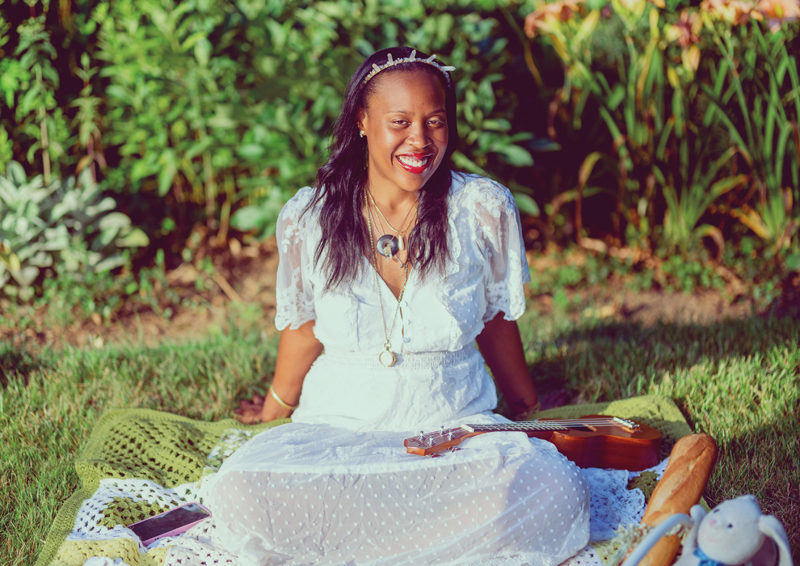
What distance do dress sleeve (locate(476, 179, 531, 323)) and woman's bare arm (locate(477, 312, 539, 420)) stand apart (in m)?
0.12

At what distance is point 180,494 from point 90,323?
1912 millimetres

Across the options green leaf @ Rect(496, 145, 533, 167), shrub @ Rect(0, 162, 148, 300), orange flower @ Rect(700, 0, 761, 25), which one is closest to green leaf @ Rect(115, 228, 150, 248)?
shrub @ Rect(0, 162, 148, 300)

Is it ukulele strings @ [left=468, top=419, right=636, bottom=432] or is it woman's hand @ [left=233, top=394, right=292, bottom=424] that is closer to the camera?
ukulele strings @ [left=468, top=419, right=636, bottom=432]

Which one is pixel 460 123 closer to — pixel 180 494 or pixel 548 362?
pixel 548 362

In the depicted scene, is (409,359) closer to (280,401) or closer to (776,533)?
(280,401)

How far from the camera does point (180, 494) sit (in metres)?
2.93

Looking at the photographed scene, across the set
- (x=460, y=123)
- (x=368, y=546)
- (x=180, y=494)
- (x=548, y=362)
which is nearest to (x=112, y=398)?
(x=180, y=494)

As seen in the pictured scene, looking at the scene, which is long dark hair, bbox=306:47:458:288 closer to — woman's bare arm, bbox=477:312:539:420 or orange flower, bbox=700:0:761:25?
woman's bare arm, bbox=477:312:539:420

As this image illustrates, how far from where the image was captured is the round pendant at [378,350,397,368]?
284 centimetres

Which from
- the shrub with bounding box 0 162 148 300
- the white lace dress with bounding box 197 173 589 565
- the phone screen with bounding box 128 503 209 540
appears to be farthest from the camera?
the shrub with bounding box 0 162 148 300

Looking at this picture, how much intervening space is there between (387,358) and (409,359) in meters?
0.08

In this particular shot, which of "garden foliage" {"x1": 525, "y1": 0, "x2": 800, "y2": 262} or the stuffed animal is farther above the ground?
"garden foliage" {"x1": 525, "y1": 0, "x2": 800, "y2": 262}

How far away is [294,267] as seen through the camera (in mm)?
3047

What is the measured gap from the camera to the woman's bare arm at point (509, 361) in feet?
10.4
